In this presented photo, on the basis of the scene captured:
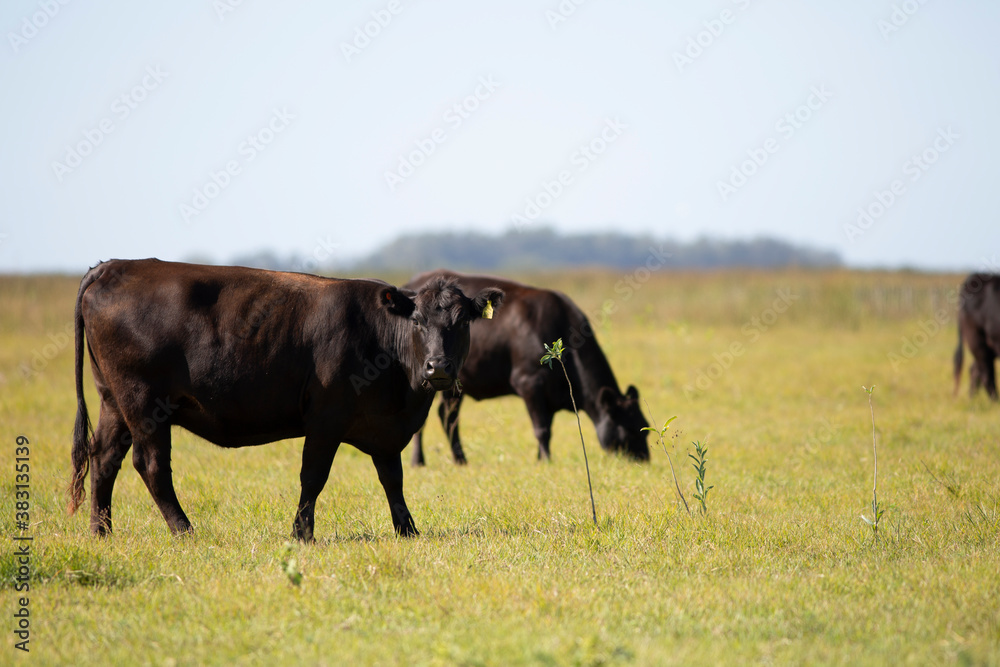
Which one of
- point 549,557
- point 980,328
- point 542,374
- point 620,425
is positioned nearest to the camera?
point 549,557

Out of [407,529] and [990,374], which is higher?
[990,374]

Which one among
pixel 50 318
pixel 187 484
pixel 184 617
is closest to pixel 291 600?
pixel 184 617

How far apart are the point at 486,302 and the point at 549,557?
2.08 m

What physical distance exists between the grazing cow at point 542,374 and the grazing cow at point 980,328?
7445 mm

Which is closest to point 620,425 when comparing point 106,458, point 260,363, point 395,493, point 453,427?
point 453,427

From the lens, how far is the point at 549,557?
6.00m

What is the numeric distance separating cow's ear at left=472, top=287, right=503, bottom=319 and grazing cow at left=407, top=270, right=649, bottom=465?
11.5 feet

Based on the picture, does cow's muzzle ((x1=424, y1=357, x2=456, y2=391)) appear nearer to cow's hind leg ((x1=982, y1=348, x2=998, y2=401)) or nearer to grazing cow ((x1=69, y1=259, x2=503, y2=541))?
grazing cow ((x1=69, y1=259, x2=503, y2=541))

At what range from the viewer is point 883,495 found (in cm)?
805

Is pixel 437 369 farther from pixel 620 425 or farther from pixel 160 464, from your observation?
pixel 620 425

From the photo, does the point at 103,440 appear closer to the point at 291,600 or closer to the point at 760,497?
the point at 291,600

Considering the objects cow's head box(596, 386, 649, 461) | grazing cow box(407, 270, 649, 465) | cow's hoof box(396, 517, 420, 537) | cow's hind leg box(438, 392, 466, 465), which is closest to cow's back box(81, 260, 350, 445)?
cow's hoof box(396, 517, 420, 537)

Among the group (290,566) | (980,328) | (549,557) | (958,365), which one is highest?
(980,328)

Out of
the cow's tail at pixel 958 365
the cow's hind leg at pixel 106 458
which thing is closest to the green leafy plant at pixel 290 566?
Answer: the cow's hind leg at pixel 106 458
